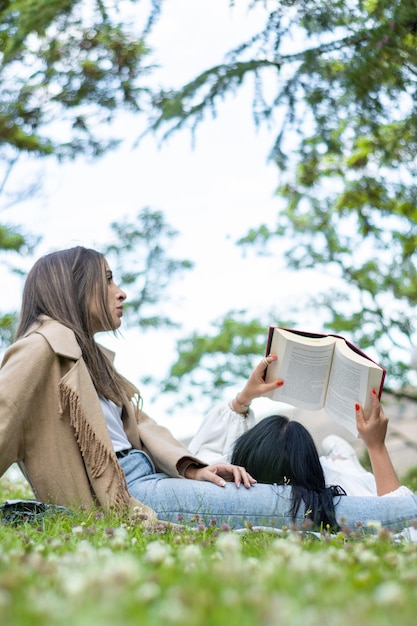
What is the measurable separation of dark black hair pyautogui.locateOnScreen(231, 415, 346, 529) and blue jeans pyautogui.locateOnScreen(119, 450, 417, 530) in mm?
54

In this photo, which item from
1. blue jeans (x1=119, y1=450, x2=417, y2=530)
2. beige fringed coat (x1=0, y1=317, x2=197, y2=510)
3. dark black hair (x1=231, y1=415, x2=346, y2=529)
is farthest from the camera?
beige fringed coat (x1=0, y1=317, x2=197, y2=510)

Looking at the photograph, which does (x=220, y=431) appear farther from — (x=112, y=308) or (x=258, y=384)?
(x=112, y=308)

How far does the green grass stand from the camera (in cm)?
122

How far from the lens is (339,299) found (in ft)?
38.1

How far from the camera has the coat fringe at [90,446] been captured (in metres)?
3.44

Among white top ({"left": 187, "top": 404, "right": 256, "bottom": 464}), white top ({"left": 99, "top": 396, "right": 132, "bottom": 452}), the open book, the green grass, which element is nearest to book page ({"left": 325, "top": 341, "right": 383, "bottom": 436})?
the open book

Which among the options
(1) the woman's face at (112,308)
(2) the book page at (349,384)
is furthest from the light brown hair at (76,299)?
(2) the book page at (349,384)

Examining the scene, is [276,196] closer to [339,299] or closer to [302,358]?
[339,299]

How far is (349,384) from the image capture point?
12.2 feet

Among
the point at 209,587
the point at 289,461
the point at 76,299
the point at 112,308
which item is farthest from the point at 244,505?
the point at 209,587

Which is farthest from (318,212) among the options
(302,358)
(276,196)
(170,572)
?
(170,572)

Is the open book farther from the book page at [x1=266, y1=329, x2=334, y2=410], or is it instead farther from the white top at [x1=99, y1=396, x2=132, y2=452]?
the white top at [x1=99, y1=396, x2=132, y2=452]

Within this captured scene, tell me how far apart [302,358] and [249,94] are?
2119 mm

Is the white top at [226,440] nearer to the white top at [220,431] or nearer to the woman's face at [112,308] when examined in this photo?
the white top at [220,431]
